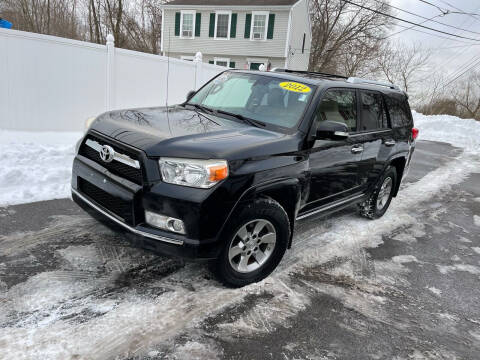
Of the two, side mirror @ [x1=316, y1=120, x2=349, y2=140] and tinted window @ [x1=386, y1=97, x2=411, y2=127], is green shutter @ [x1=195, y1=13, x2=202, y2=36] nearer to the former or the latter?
tinted window @ [x1=386, y1=97, x2=411, y2=127]

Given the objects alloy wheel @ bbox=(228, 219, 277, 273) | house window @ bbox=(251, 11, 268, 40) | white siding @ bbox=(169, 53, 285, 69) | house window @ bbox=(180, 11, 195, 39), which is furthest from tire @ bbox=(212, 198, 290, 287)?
house window @ bbox=(180, 11, 195, 39)

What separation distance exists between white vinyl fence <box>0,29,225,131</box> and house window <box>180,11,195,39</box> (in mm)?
17790

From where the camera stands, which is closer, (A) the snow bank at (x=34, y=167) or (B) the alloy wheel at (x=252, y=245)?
(B) the alloy wheel at (x=252, y=245)

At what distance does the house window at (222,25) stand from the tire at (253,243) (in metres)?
25.3

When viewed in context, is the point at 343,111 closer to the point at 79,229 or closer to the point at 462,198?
the point at 79,229

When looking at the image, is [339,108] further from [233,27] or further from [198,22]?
[198,22]

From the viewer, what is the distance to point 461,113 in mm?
30922

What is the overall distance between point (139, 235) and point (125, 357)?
0.87m

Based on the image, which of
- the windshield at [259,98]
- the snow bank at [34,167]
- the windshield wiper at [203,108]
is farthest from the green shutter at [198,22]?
the windshield wiper at [203,108]

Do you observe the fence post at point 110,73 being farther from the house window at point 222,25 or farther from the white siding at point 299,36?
the white siding at point 299,36

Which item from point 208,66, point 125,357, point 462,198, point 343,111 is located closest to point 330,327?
point 125,357

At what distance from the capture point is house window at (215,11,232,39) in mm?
26500

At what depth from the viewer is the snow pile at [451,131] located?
685 inches

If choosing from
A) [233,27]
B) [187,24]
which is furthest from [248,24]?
[187,24]
